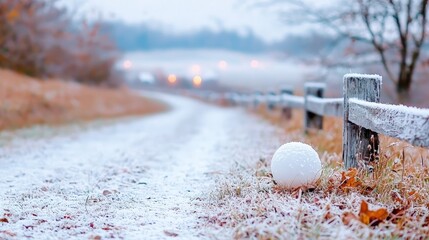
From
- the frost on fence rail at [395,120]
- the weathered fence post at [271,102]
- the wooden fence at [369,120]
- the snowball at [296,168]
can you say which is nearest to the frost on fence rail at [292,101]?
the weathered fence post at [271,102]

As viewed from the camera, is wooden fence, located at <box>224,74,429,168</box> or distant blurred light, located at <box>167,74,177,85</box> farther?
distant blurred light, located at <box>167,74,177,85</box>

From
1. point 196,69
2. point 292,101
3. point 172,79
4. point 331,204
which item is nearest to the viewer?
point 331,204

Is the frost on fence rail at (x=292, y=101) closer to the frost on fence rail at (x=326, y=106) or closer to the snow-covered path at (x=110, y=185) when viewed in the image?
the frost on fence rail at (x=326, y=106)

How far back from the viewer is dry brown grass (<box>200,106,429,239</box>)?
10.7 ft

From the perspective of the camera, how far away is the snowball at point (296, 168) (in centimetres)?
421

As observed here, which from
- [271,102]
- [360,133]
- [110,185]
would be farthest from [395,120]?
[271,102]

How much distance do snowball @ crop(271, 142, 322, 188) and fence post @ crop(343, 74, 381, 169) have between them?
52 centimetres

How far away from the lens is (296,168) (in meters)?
4.20

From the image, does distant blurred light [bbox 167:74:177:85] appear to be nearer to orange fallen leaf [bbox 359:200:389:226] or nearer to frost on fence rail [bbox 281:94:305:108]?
frost on fence rail [bbox 281:94:305:108]

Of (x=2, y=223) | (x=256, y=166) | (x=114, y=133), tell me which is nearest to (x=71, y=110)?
(x=114, y=133)

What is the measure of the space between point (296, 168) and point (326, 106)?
A: 11.2 feet

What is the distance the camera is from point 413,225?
3334 mm

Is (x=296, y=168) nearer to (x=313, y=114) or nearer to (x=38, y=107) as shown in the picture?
(x=313, y=114)

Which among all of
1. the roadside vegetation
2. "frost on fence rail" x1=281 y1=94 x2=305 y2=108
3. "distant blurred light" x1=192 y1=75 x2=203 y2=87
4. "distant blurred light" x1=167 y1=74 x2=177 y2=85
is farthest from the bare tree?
"distant blurred light" x1=167 y1=74 x2=177 y2=85
